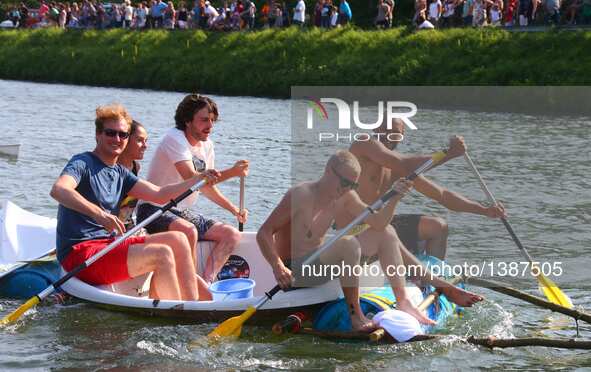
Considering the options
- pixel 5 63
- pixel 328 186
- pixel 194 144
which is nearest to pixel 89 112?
pixel 5 63

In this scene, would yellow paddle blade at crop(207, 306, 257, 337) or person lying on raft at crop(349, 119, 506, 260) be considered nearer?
yellow paddle blade at crop(207, 306, 257, 337)

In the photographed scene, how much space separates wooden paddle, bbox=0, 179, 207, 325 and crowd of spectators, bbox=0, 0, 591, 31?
18362 millimetres

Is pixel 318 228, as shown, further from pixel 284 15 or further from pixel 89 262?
pixel 284 15

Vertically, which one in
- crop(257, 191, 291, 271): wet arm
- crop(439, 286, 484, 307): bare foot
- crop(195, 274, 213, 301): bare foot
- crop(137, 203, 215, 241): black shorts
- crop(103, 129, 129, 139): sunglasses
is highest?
crop(103, 129, 129, 139): sunglasses

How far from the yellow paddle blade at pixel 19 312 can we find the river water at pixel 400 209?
0.07m

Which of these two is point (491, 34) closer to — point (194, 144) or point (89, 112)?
point (89, 112)

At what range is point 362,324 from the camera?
7012 mm

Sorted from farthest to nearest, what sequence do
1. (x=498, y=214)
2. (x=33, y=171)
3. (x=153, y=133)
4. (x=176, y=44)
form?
(x=176, y=44) < (x=153, y=133) < (x=33, y=171) < (x=498, y=214)

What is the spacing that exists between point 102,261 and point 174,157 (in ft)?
3.29

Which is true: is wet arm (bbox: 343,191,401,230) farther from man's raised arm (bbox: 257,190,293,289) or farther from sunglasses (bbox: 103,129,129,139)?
sunglasses (bbox: 103,129,129,139)

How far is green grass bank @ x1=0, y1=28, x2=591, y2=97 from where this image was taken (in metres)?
24.4

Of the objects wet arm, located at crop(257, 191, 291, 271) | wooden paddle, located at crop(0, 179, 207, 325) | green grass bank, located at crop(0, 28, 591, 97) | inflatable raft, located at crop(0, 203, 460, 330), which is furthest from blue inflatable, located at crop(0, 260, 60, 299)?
green grass bank, located at crop(0, 28, 591, 97)

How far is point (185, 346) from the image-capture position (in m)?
7.27

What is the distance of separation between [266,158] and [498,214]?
9721 mm
